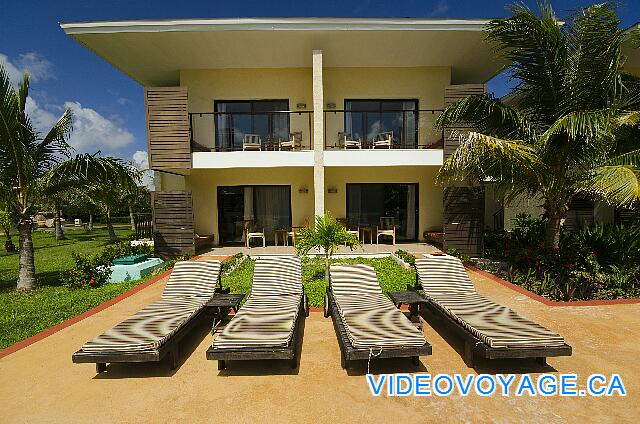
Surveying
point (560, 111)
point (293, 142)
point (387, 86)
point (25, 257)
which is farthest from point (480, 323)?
point (25, 257)

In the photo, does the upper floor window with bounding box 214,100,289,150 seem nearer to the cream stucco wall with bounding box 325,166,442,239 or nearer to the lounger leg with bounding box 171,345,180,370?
the cream stucco wall with bounding box 325,166,442,239

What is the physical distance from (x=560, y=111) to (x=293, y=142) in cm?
730

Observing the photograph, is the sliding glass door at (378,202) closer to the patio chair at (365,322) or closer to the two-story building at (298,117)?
the two-story building at (298,117)

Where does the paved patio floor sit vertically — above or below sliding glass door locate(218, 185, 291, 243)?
below

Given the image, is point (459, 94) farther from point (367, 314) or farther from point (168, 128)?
point (168, 128)

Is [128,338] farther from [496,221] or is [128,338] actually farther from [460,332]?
[496,221]

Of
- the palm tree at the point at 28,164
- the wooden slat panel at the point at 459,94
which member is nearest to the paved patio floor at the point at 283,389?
the palm tree at the point at 28,164

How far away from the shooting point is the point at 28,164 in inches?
286

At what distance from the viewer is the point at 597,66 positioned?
620 centimetres

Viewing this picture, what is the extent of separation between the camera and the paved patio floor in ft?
9.66

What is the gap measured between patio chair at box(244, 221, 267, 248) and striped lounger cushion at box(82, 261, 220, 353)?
535cm

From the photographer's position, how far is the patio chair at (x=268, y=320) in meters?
3.48

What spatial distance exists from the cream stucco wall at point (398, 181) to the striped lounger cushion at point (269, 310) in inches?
247

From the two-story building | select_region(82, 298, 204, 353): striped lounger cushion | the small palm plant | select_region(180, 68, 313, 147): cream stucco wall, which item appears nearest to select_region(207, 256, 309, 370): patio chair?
select_region(82, 298, 204, 353): striped lounger cushion
